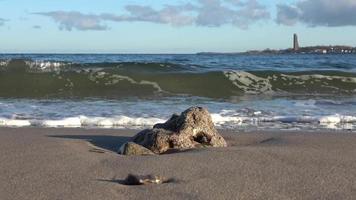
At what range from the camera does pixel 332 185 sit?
12.7 feet

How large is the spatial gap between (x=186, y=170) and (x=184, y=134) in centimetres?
120

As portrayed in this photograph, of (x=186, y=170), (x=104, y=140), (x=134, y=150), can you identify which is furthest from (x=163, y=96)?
(x=186, y=170)

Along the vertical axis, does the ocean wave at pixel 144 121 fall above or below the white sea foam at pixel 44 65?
below

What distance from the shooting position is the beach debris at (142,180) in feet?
12.7

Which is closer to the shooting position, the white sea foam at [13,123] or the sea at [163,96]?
the white sea foam at [13,123]

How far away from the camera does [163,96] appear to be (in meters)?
13.2

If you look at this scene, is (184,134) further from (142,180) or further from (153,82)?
(153,82)

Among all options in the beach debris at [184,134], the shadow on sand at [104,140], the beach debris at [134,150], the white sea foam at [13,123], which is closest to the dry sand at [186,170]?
the shadow on sand at [104,140]

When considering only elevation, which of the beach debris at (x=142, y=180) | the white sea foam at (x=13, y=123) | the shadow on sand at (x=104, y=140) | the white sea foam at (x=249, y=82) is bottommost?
the white sea foam at (x=249, y=82)

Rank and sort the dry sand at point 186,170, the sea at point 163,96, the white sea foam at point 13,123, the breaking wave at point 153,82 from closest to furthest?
the dry sand at point 186,170, the white sea foam at point 13,123, the sea at point 163,96, the breaking wave at point 153,82

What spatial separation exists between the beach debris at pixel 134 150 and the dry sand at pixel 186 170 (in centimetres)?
12

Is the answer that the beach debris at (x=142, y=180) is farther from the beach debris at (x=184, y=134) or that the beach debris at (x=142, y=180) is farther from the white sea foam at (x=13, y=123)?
the white sea foam at (x=13, y=123)

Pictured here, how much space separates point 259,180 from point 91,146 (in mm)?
2184

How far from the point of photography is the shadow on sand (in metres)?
5.72
